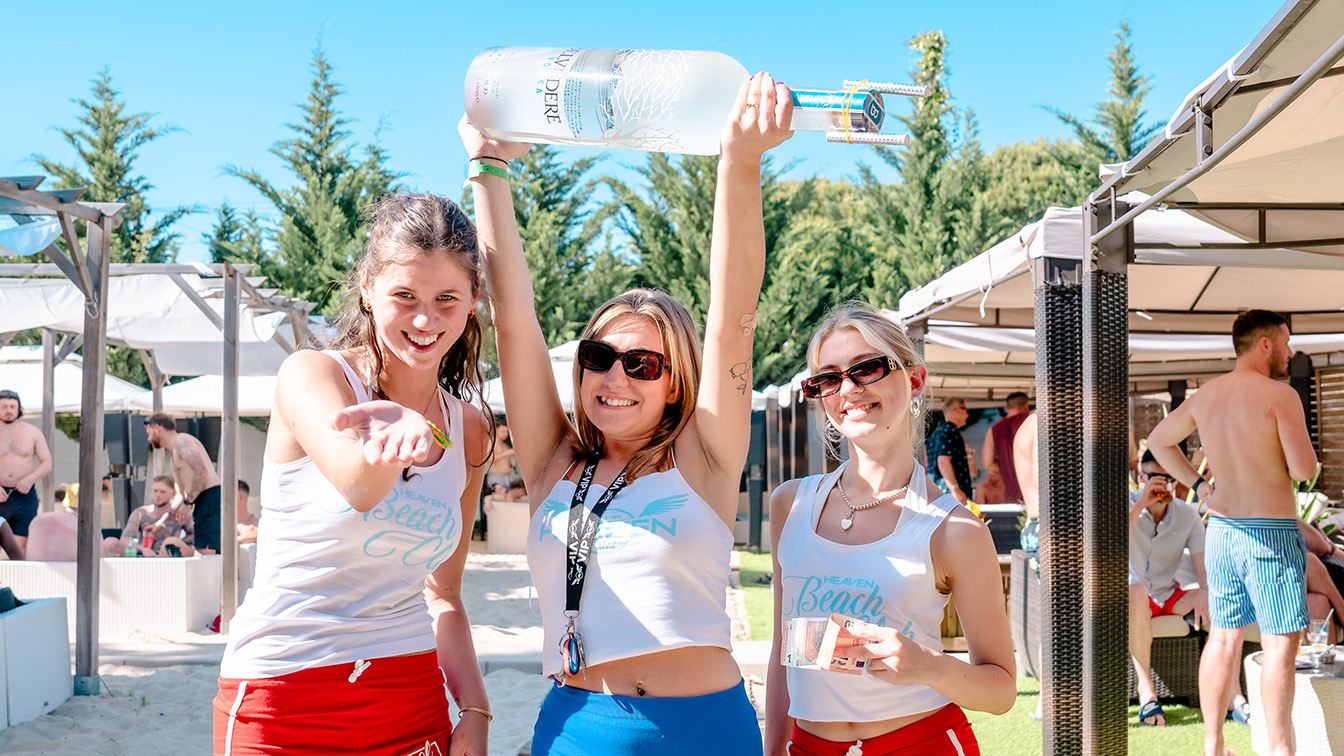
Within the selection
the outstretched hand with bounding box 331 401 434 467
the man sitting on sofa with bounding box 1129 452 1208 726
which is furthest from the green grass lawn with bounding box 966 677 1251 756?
the outstretched hand with bounding box 331 401 434 467

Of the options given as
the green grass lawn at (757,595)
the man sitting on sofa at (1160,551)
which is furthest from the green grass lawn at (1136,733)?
the green grass lawn at (757,595)

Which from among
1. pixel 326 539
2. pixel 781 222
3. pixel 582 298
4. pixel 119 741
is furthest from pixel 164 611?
pixel 781 222

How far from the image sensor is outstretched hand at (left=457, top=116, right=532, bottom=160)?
1.96 metres

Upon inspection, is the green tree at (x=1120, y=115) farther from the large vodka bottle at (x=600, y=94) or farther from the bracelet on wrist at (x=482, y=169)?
the bracelet on wrist at (x=482, y=169)

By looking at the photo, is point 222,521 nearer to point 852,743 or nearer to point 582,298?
point 852,743

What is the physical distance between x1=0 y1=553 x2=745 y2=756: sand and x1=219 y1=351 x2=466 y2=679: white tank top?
2.53 m

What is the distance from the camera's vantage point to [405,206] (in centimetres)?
175

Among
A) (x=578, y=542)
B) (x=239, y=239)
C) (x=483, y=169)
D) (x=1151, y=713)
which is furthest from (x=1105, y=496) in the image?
(x=239, y=239)

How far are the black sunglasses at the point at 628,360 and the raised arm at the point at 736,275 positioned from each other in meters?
0.10

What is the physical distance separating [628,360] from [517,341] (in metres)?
0.25

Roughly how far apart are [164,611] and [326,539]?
6.76m

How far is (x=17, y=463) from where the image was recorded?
834 cm

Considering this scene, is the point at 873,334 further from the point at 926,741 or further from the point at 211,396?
the point at 211,396

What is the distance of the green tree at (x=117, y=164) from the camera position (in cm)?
2084
